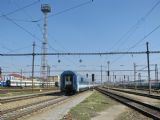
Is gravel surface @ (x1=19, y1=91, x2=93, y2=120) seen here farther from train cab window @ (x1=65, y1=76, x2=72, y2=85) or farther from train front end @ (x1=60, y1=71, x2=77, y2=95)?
train cab window @ (x1=65, y1=76, x2=72, y2=85)

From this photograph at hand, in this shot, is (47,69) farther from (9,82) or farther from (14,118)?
(14,118)

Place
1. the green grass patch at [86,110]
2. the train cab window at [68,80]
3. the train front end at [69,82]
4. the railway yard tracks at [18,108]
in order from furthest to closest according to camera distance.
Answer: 1. the train cab window at [68,80]
2. the train front end at [69,82]
3. the green grass patch at [86,110]
4. the railway yard tracks at [18,108]

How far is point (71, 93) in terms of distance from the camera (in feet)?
187

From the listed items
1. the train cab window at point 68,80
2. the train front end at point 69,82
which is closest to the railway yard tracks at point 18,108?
the train front end at point 69,82

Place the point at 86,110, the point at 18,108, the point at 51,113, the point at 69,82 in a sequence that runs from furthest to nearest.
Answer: the point at 69,82 < the point at 18,108 < the point at 86,110 < the point at 51,113

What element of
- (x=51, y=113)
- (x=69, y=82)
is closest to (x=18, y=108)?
(x=51, y=113)

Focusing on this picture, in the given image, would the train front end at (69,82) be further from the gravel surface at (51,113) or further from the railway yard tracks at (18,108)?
the gravel surface at (51,113)

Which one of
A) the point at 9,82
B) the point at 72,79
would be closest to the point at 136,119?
the point at 72,79

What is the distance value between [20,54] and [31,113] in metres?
44.7

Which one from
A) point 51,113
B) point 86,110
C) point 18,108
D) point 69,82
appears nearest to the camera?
point 51,113

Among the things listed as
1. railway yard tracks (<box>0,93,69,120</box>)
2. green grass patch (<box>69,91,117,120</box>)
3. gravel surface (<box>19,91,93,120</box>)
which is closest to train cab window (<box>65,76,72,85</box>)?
railway yard tracks (<box>0,93,69,120</box>)

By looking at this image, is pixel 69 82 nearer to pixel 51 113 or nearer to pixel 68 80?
pixel 68 80

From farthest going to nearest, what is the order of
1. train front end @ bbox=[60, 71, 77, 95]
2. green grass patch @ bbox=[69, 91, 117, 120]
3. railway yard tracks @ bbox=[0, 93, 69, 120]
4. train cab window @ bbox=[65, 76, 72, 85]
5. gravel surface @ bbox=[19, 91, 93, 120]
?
train cab window @ bbox=[65, 76, 72, 85]
train front end @ bbox=[60, 71, 77, 95]
green grass patch @ bbox=[69, 91, 117, 120]
railway yard tracks @ bbox=[0, 93, 69, 120]
gravel surface @ bbox=[19, 91, 93, 120]

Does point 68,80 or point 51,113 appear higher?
point 68,80
